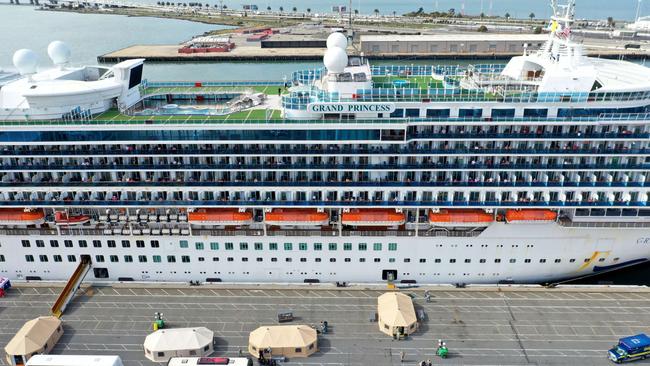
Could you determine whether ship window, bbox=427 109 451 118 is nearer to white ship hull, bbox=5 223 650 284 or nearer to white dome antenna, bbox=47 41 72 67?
white ship hull, bbox=5 223 650 284

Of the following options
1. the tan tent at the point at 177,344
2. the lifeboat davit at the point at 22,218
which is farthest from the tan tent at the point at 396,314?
the lifeboat davit at the point at 22,218

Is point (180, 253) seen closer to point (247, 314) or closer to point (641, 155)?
point (247, 314)

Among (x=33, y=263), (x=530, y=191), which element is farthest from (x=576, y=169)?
(x=33, y=263)

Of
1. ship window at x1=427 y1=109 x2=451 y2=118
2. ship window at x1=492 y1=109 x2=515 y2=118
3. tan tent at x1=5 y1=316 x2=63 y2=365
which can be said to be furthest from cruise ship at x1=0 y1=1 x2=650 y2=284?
A: tan tent at x1=5 y1=316 x2=63 y2=365

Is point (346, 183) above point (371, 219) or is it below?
above

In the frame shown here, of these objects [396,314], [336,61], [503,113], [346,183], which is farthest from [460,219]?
[336,61]

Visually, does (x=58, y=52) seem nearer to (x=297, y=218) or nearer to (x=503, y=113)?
(x=297, y=218)
